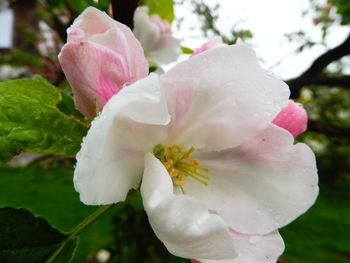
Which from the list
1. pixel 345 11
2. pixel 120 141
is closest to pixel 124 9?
pixel 120 141

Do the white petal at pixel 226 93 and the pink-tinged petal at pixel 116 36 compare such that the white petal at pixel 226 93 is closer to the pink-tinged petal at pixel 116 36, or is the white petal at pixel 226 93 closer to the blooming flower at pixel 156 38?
the pink-tinged petal at pixel 116 36

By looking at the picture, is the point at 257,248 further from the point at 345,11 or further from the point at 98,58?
the point at 345,11

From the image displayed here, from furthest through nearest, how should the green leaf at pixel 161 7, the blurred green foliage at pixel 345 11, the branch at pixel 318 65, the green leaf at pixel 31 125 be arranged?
the branch at pixel 318 65 < the blurred green foliage at pixel 345 11 < the green leaf at pixel 161 7 < the green leaf at pixel 31 125

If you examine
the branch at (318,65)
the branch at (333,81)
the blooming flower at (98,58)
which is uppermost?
the blooming flower at (98,58)

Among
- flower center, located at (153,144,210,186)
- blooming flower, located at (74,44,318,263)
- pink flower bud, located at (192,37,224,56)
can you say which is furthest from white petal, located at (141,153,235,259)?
pink flower bud, located at (192,37,224,56)

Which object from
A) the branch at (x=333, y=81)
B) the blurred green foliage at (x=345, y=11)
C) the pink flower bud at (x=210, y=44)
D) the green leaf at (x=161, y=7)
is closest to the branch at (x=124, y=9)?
the pink flower bud at (x=210, y=44)

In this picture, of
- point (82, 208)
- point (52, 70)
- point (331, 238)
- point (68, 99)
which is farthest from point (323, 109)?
point (68, 99)

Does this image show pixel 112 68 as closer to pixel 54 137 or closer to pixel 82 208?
pixel 54 137
